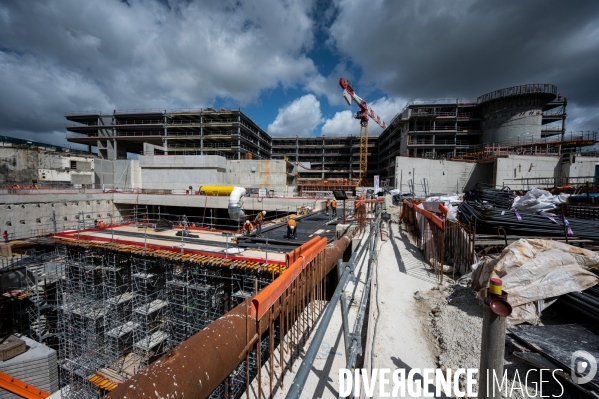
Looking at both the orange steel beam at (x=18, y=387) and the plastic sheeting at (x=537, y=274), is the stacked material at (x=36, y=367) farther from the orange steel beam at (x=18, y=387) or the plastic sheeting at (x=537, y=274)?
the plastic sheeting at (x=537, y=274)

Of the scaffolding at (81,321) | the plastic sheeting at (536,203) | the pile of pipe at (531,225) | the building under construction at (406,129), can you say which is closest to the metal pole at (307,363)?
the pile of pipe at (531,225)

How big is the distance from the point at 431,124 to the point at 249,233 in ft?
164

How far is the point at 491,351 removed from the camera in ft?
6.65

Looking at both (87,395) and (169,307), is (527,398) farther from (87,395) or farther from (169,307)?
(87,395)

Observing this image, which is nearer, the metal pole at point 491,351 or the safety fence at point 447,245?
the metal pole at point 491,351

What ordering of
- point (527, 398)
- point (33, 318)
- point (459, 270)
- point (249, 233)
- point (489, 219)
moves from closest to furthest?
point (527, 398) → point (459, 270) → point (489, 219) → point (249, 233) → point (33, 318)

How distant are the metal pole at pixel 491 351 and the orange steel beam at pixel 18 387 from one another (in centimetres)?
1585

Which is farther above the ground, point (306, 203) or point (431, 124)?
point (431, 124)

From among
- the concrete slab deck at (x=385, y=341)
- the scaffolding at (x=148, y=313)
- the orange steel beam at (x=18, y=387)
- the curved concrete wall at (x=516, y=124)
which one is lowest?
the orange steel beam at (x=18, y=387)

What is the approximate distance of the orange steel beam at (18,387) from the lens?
952 centimetres

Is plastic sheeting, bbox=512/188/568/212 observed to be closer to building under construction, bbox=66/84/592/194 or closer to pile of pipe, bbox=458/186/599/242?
pile of pipe, bbox=458/186/599/242

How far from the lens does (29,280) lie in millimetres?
14859

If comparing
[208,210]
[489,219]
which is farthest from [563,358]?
[208,210]

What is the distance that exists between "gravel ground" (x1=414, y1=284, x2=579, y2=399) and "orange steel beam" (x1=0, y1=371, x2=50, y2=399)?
15.2 metres
